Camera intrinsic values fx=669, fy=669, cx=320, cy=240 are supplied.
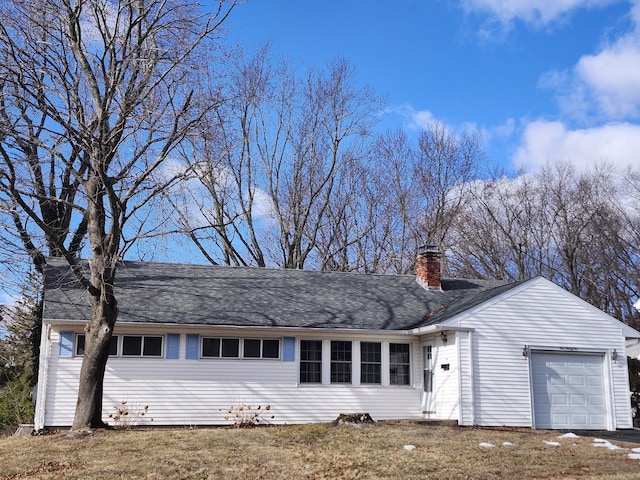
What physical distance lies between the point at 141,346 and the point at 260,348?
3.15 metres

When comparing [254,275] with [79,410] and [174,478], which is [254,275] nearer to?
[79,410]

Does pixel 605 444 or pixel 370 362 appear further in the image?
pixel 370 362

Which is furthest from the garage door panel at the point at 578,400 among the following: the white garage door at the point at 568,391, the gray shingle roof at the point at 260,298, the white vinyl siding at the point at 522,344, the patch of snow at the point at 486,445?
the patch of snow at the point at 486,445

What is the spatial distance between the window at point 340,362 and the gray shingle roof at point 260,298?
2.16 ft

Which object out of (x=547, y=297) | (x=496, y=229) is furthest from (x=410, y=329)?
(x=496, y=229)

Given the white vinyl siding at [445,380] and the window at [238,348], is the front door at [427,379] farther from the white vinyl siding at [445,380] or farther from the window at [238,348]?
the window at [238,348]

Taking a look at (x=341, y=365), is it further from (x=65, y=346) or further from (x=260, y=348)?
(x=65, y=346)

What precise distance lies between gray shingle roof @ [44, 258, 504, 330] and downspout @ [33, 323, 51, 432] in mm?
681

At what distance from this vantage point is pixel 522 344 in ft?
60.6

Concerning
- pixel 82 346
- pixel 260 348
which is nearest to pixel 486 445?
pixel 260 348

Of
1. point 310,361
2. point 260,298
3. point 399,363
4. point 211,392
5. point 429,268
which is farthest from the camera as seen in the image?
point 429,268

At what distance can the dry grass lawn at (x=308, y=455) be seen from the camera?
A: 36.9 feet

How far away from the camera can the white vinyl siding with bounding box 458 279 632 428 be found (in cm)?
1783

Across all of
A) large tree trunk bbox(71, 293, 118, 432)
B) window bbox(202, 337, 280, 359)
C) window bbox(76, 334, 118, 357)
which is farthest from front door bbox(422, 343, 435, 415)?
large tree trunk bbox(71, 293, 118, 432)
